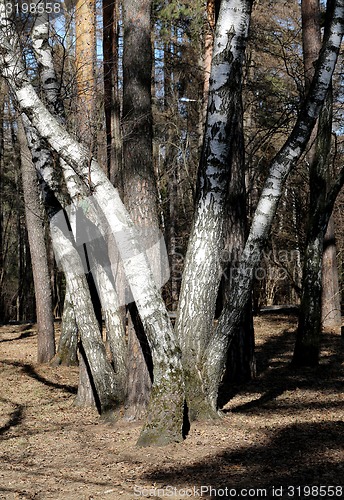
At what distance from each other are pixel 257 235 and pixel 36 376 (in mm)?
5299

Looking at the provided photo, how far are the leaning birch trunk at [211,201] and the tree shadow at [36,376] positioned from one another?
338 cm

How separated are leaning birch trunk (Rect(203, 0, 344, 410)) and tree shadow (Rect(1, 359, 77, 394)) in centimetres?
345

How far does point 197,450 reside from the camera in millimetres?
5422

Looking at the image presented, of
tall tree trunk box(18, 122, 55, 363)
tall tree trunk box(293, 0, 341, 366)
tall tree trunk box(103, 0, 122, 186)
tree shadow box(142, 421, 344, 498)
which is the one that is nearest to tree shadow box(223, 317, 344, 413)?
tall tree trunk box(293, 0, 341, 366)

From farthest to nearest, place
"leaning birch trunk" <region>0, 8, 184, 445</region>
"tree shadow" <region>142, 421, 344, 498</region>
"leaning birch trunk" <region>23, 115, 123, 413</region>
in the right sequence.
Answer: "leaning birch trunk" <region>23, 115, 123, 413</region> < "leaning birch trunk" <region>0, 8, 184, 445</region> < "tree shadow" <region>142, 421, 344, 498</region>

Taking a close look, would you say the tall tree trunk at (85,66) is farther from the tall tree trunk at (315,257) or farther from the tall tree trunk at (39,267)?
the tall tree trunk at (315,257)

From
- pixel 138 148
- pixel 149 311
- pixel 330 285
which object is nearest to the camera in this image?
pixel 149 311

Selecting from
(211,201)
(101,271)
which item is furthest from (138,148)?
(101,271)

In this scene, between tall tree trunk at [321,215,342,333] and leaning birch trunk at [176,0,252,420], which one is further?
tall tree trunk at [321,215,342,333]

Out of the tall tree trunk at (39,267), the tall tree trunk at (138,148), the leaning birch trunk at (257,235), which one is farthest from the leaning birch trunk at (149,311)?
the tall tree trunk at (39,267)

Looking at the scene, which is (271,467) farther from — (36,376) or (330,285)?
(330,285)

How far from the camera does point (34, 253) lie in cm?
1088

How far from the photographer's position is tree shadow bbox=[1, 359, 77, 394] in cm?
914

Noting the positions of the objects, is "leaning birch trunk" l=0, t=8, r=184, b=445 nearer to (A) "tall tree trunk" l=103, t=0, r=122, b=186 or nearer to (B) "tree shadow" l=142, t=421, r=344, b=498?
(B) "tree shadow" l=142, t=421, r=344, b=498
